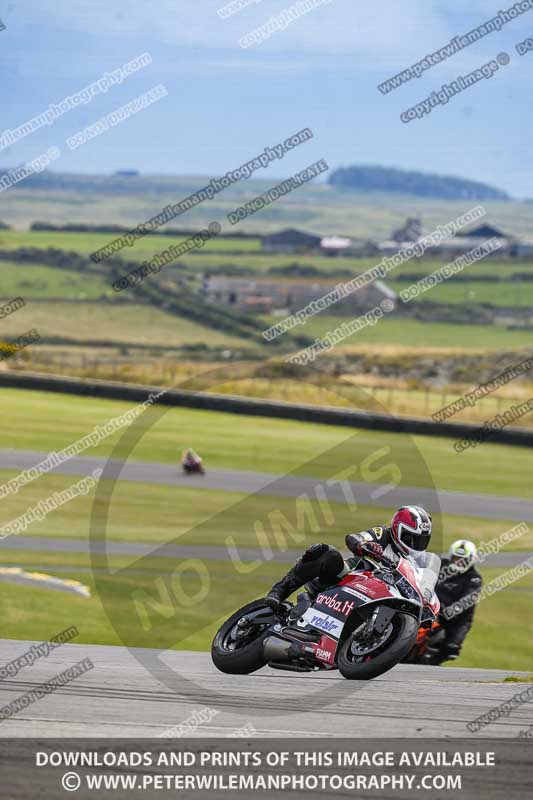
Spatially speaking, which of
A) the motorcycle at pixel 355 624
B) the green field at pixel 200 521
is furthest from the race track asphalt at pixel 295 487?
the motorcycle at pixel 355 624

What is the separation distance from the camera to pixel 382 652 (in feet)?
24.8

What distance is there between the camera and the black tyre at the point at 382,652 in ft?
24.6

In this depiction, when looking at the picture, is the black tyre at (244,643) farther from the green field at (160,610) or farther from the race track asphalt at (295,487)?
the race track asphalt at (295,487)

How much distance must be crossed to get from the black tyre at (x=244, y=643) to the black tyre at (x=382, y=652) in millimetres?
779

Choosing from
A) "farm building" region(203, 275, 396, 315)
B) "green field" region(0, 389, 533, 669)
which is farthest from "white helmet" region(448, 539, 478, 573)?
"farm building" region(203, 275, 396, 315)

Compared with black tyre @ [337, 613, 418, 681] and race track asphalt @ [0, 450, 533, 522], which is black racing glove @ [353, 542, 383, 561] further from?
race track asphalt @ [0, 450, 533, 522]

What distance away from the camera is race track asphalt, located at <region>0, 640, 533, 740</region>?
666cm

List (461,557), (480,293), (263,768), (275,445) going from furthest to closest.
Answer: (480,293) → (275,445) → (461,557) → (263,768)

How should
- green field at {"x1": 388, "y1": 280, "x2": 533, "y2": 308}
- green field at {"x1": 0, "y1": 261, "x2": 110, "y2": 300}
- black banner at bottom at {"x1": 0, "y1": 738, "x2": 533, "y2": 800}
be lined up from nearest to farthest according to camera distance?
black banner at bottom at {"x1": 0, "y1": 738, "x2": 533, "y2": 800}
green field at {"x1": 0, "y1": 261, "x2": 110, "y2": 300}
green field at {"x1": 388, "y1": 280, "x2": 533, "y2": 308}

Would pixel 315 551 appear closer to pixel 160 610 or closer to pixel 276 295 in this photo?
pixel 160 610

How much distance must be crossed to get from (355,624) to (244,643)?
1.03 m

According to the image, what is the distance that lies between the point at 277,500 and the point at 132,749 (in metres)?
24.8

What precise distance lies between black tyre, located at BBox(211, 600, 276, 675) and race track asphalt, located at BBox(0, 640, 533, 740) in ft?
0.36

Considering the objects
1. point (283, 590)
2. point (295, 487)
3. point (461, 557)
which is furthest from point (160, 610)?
point (295, 487)
